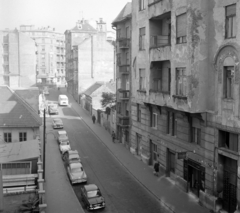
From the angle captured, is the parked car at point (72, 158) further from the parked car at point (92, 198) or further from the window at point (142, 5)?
the window at point (142, 5)

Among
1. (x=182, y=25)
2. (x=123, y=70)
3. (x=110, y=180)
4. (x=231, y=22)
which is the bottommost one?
(x=110, y=180)

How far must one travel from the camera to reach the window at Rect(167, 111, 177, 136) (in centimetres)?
2753

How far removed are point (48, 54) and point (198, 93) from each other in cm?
11336

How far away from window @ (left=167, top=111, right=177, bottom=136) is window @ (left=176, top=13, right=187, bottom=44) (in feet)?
20.2

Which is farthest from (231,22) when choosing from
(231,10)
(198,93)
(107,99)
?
(107,99)

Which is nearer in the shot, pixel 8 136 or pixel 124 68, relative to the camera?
pixel 8 136

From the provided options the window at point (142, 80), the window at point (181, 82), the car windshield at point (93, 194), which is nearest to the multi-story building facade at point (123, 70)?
the window at point (142, 80)

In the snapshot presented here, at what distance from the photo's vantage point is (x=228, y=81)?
20953 millimetres

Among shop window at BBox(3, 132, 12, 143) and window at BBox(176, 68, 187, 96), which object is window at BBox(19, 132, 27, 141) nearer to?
shop window at BBox(3, 132, 12, 143)

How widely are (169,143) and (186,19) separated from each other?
1008cm

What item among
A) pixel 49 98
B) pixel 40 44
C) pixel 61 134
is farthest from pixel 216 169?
pixel 40 44

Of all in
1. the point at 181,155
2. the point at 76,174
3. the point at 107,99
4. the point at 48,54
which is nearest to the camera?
the point at 181,155

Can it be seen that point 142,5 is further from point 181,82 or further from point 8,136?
point 8,136

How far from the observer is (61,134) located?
4347 centimetres
